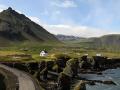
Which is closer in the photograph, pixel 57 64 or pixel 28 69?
pixel 28 69

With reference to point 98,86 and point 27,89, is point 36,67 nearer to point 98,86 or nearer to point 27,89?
point 98,86

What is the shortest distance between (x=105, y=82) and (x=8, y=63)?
4971 centimetres

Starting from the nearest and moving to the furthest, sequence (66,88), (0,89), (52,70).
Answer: (0,89) → (66,88) → (52,70)

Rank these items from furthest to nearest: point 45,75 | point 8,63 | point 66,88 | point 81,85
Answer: point 8,63 → point 45,75 → point 66,88 → point 81,85

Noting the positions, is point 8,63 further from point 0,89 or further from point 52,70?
point 0,89

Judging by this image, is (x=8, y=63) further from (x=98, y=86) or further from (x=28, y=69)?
(x=98, y=86)

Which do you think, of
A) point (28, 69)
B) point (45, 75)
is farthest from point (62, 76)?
point (28, 69)

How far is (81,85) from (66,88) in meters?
21.6

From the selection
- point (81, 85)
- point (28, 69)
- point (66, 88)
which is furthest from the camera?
point (28, 69)

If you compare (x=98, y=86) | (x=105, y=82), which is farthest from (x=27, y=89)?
(x=105, y=82)

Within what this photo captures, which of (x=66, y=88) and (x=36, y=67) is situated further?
(x=36, y=67)

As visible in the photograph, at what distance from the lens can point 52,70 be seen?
183m

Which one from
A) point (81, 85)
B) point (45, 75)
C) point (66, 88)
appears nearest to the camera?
point (81, 85)

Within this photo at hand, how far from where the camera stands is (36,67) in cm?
17200
